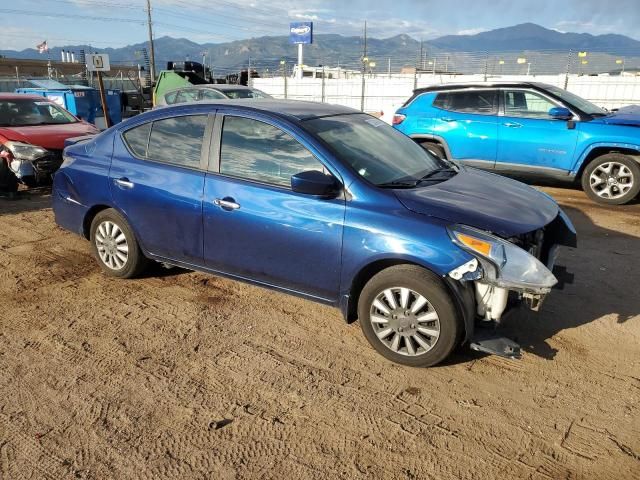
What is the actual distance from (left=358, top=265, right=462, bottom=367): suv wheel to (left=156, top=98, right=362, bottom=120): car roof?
1.48 m

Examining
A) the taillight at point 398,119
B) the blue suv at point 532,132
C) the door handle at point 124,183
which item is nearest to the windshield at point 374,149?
the door handle at point 124,183

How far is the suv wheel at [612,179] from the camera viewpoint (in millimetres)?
7648

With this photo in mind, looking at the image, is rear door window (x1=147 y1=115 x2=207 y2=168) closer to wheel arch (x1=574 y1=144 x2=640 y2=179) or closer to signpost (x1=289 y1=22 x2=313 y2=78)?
wheel arch (x1=574 y1=144 x2=640 y2=179)

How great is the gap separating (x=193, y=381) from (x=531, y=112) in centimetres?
697

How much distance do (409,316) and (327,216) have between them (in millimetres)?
847

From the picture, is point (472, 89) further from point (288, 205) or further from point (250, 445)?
point (250, 445)

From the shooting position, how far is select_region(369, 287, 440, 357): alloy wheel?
11.1 ft

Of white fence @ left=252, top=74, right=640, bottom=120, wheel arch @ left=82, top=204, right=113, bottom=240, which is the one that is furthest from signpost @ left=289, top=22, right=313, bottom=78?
wheel arch @ left=82, top=204, right=113, bottom=240

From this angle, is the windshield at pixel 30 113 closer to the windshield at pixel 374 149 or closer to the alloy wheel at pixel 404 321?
the windshield at pixel 374 149

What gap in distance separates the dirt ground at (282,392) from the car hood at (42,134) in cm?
422

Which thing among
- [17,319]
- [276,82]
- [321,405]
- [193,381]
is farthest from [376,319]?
[276,82]

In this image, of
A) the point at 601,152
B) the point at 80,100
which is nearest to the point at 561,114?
the point at 601,152

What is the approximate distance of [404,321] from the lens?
345 cm

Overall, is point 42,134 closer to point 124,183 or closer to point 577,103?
point 124,183
